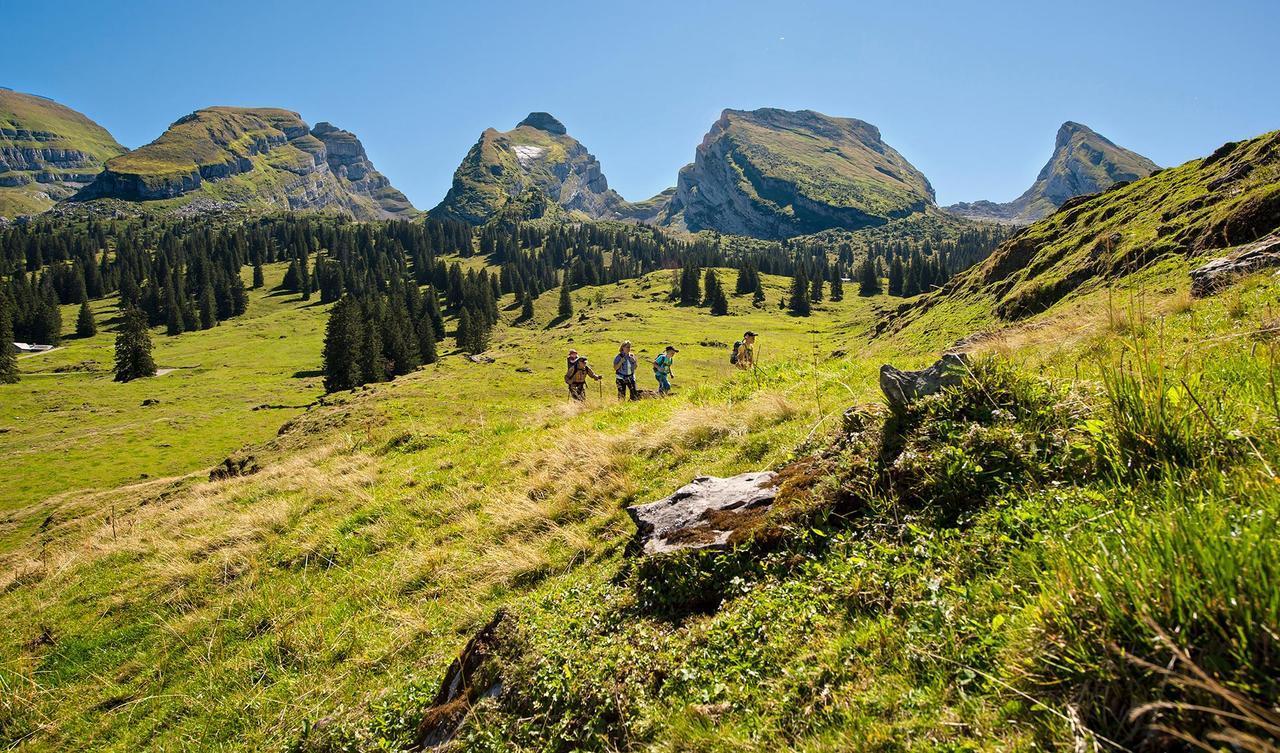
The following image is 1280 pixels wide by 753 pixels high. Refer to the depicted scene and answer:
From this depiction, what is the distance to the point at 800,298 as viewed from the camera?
419 feet

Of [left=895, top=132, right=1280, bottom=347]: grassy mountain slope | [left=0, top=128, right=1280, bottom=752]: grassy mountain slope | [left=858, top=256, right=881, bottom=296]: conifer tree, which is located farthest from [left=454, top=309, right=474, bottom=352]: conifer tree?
[left=858, top=256, right=881, bottom=296]: conifer tree

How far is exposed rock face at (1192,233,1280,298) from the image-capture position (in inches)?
451

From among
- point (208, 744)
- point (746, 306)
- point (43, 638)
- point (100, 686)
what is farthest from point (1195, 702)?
point (746, 306)

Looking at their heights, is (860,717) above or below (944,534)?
below

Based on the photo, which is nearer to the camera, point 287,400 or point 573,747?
point 573,747

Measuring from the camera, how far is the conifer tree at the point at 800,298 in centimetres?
12662

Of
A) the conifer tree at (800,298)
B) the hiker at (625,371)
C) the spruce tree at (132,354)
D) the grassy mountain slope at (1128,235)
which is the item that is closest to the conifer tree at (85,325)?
the spruce tree at (132,354)

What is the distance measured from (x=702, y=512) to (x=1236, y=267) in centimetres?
1392

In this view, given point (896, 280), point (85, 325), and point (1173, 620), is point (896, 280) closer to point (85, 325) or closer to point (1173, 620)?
point (1173, 620)

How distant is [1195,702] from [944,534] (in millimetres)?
1987

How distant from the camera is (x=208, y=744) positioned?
5.84m

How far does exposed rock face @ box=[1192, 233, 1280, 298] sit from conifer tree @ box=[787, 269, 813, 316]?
115m

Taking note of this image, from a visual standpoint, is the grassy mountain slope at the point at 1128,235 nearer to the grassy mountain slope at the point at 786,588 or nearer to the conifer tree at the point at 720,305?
the grassy mountain slope at the point at 786,588

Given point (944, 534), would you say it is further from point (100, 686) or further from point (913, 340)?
point (913, 340)
